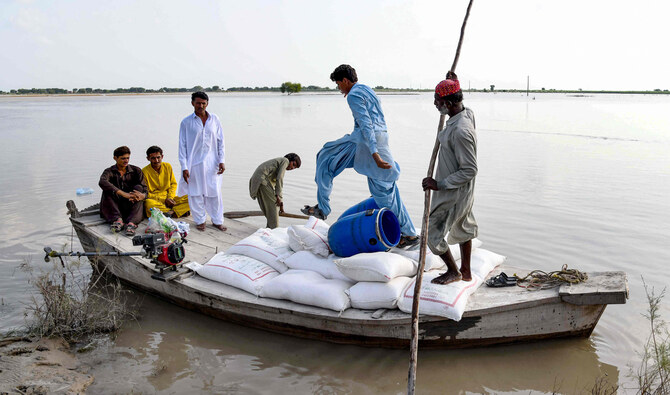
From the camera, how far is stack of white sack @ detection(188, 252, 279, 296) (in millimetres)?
4488

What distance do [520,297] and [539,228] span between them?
3778 mm

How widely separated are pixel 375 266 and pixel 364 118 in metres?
1.35

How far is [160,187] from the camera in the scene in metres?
6.61

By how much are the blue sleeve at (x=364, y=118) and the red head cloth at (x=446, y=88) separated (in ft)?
3.35

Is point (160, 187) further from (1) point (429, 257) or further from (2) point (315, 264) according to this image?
(1) point (429, 257)

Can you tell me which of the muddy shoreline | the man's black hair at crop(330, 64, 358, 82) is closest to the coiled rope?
the man's black hair at crop(330, 64, 358, 82)

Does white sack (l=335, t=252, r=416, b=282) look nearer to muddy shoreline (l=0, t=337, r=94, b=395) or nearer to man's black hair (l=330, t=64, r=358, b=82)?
man's black hair (l=330, t=64, r=358, b=82)

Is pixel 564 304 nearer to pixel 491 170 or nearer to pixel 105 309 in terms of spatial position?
pixel 105 309

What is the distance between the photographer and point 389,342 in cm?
411

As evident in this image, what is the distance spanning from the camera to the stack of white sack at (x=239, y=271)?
4488 mm

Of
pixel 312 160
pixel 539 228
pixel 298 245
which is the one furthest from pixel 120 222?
pixel 312 160

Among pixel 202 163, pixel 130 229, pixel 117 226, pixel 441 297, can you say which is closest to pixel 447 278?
pixel 441 297

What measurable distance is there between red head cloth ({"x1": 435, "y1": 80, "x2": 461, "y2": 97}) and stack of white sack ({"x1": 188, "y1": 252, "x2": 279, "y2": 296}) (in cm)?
215

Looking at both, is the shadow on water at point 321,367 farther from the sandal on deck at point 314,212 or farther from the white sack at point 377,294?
the sandal on deck at point 314,212
